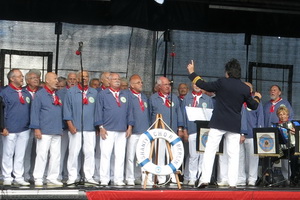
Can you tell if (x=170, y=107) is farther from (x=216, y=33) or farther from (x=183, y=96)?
(x=216, y=33)

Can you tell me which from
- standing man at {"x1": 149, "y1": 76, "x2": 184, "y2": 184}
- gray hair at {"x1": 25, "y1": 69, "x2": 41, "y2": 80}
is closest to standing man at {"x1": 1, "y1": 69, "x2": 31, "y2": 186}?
gray hair at {"x1": 25, "y1": 69, "x2": 41, "y2": 80}

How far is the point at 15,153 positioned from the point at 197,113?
274 centimetres

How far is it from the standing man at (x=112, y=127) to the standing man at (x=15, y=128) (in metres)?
1.06

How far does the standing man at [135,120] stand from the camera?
36.9 feet

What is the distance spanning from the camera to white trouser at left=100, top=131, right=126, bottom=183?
35.9 ft

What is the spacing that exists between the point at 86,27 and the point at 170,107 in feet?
6.76

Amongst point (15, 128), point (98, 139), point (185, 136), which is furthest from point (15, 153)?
point (185, 136)

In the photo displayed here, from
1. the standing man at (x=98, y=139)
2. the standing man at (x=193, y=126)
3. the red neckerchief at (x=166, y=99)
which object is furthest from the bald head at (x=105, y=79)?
the standing man at (x=193, y=126)

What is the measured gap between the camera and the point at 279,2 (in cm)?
1288

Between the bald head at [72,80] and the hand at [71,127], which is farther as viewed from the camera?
the bald head at [72,80]

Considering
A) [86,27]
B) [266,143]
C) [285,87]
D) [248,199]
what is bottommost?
[248,199]

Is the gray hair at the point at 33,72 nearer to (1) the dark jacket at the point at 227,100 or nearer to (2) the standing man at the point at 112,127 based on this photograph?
(2) the standing man at the point at 112,127

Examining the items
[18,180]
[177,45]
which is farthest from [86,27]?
[18,180]

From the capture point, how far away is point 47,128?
10664mm
